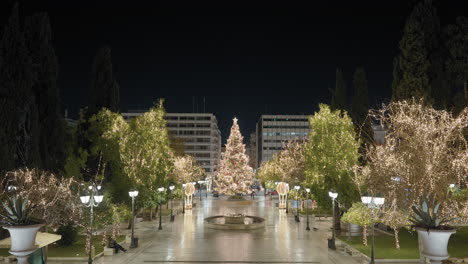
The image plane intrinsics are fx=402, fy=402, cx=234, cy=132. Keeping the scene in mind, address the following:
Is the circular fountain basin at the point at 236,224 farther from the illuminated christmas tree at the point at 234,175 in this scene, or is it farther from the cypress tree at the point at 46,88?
the illuminated christmas tree at the point at 234,175

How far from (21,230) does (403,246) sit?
19158 millimetres

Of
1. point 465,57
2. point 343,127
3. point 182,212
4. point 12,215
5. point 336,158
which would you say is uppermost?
point 465,57

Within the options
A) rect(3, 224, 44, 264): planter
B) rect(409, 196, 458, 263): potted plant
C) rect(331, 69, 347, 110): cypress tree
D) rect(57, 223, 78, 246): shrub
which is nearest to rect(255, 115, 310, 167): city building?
rect(331, 69, 347, 110): cypress tree

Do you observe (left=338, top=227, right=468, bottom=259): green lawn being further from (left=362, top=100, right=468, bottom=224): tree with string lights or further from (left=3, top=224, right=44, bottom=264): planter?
(left=3, top=224, right=44, bottom=264): planter

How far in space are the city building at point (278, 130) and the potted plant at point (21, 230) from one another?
132 meters

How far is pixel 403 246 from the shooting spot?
2173cm

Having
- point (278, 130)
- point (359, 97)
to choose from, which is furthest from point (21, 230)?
point (278, 130)

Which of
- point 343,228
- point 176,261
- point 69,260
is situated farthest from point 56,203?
point 343,228

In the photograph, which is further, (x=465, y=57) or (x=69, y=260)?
(x=465, y=57)

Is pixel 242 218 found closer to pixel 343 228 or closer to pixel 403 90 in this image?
pixel 343 228

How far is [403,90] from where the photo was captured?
30656 mm

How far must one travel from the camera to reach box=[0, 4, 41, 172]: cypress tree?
1102 inches

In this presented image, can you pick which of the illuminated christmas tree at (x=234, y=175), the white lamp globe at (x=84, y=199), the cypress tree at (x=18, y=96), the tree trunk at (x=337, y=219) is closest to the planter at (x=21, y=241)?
the white lamp globe at (x=84, y=199)

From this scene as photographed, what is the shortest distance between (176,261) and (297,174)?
27.7 m
